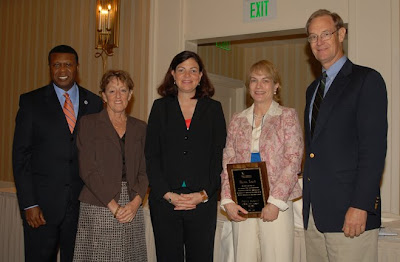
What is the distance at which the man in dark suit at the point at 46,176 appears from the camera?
108 inches

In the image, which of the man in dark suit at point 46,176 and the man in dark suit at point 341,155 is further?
the man in dark suit at point 46,176

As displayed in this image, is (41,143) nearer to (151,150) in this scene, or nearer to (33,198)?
(33,198)

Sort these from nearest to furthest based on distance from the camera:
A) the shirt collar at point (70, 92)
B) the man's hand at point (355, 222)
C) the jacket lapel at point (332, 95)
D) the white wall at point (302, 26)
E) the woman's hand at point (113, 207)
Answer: the man's hand at point (355, 222), the jacket lapel at point (332, 95), the woman's hand at point (113, 207), the shirt collar at point (70, 92), the white wall at point (302, 26)

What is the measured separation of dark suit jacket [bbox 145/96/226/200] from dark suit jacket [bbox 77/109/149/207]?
14 cm

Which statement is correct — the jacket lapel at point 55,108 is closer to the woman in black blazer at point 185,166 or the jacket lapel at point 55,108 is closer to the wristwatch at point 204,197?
the woman in black blazer at point 185,166

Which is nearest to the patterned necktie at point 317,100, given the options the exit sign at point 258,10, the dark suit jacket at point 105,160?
the dark suit jacket at point 105,160

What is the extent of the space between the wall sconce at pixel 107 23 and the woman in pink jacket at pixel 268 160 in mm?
3023

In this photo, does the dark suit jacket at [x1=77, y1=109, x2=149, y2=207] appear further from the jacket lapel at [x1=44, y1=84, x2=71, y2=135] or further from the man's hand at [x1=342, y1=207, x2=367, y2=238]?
the man's hand at [x1=342, y1=207, x2=367, y2=238]

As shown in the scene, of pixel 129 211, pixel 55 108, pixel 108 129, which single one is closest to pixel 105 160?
pixel 108 129

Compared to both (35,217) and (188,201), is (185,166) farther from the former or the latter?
(35,217)

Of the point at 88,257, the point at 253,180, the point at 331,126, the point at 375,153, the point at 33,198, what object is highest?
the point at 331,126

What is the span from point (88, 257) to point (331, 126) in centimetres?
159

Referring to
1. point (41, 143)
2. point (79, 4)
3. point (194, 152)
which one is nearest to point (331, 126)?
point (194, 152)

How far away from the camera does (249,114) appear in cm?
250
